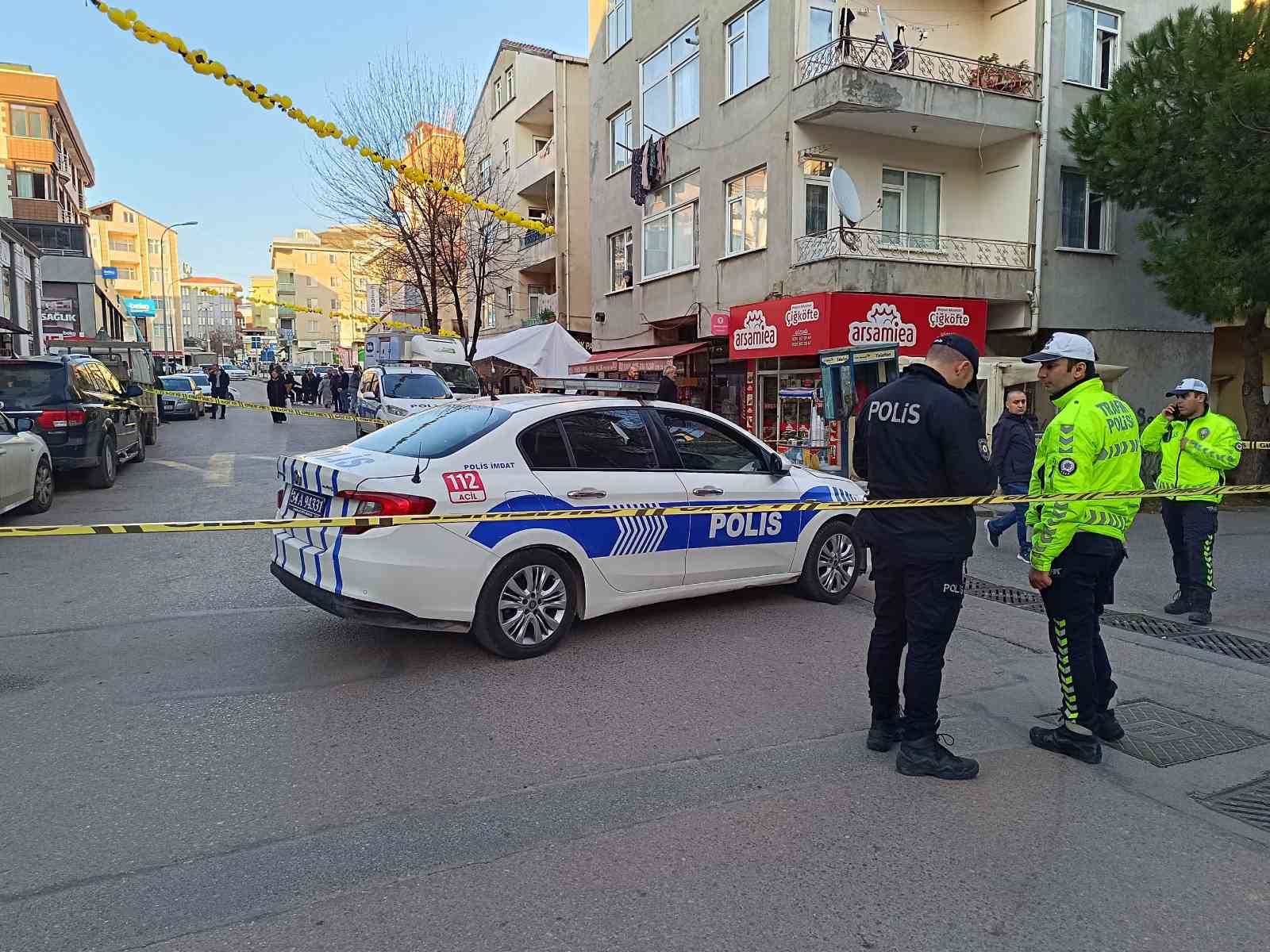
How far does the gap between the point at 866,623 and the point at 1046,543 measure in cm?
249

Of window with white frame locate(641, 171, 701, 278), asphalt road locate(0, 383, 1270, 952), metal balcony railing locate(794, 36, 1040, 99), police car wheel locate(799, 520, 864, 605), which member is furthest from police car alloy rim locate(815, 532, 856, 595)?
window with white frame locate(641, 171, 701, 278)

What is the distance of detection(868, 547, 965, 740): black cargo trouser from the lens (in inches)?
151

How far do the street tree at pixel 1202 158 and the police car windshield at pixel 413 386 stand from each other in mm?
13164

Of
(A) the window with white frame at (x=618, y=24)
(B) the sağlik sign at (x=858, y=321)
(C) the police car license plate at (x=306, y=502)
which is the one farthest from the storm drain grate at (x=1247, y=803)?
(A) the window with white frame at (x=618, y=24)

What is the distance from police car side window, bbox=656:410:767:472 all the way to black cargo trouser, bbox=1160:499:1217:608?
10.8ft

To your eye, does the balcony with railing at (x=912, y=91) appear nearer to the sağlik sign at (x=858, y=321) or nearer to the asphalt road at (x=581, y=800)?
the sağlik sign at (x=858, y=321)

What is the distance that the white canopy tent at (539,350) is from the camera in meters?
18.0

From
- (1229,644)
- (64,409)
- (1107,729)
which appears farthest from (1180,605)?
(64,409)

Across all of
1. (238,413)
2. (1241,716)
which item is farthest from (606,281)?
(1241,716)

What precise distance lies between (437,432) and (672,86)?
17480mm

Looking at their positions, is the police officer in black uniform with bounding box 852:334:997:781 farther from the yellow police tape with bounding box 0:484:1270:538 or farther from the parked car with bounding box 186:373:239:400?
the parked car with bounding box 186:373:239:400

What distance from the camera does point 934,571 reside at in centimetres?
384

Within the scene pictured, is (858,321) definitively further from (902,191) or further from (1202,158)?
(1202,158)

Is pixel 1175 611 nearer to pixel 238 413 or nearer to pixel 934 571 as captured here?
pixel 934 571
